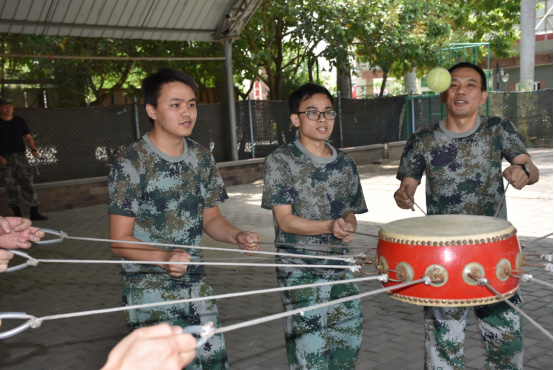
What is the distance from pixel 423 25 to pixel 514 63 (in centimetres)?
1976

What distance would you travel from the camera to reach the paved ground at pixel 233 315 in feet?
14.6

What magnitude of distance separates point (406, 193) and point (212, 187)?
1.20 metres

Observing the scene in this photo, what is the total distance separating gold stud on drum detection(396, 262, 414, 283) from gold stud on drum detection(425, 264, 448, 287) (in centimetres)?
8

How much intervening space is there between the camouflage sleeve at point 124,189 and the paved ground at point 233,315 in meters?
1.80

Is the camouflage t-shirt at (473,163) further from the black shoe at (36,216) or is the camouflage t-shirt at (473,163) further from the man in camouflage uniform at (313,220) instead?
the black shoe at (36,216)

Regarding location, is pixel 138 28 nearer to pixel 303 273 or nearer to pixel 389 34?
pixel 389 34

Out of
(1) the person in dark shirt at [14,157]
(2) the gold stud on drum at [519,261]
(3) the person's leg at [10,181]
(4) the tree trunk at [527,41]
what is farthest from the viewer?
(4) the tree trunk at [527,41]

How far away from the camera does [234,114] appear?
14.4 m

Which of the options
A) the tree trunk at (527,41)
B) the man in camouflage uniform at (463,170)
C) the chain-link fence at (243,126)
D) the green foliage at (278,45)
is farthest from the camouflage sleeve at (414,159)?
the tree trunk at (527,41)

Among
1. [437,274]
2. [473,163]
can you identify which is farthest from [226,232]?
[473,163]

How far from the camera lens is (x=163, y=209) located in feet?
10.4

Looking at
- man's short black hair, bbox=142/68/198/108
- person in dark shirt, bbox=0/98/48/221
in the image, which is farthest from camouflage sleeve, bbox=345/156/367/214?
person in dark shirt, bbox=0/98/48/221

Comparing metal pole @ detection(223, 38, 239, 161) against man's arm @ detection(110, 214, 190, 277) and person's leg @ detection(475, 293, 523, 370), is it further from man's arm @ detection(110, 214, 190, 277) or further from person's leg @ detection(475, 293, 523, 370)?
person's leg @ detection(475, 293, 523, 370)

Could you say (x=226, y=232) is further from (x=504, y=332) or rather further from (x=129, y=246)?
(x=504, y=332)
